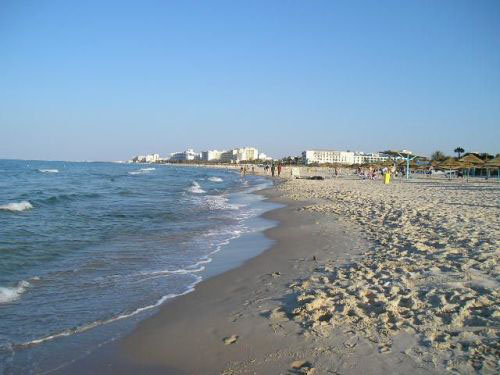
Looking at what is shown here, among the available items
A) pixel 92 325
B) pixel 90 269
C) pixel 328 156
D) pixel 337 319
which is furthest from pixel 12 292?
pixel 328 156

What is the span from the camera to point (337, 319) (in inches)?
152

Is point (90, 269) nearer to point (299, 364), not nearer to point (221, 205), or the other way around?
point (299, 364)

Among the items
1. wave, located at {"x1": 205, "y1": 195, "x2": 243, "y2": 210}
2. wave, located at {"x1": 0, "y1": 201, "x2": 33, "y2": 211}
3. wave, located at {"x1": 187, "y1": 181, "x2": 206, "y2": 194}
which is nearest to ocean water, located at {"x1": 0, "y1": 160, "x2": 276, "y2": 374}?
wave, located at {"x1": 0, "y1": 201, "x2": 33, "y2": 211}

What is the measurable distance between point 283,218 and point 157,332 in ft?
31.3

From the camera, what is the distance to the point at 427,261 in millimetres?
5883

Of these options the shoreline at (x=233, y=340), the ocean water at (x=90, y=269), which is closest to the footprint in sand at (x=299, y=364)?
the shoreline at (x=233, y=340)

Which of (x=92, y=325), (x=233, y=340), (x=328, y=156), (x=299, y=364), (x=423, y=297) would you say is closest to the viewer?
(x=299, y=364)

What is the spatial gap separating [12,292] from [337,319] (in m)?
4.63

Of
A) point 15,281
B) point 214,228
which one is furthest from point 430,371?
point 214,228

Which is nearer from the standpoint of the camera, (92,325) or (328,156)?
(92,325)

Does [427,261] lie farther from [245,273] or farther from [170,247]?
[170,247]

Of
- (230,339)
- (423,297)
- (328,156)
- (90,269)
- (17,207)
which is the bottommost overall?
(90,269)

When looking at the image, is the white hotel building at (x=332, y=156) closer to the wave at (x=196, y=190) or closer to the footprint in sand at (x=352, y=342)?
the wave at (x=196, y=190)

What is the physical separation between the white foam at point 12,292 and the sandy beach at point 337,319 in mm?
2237
